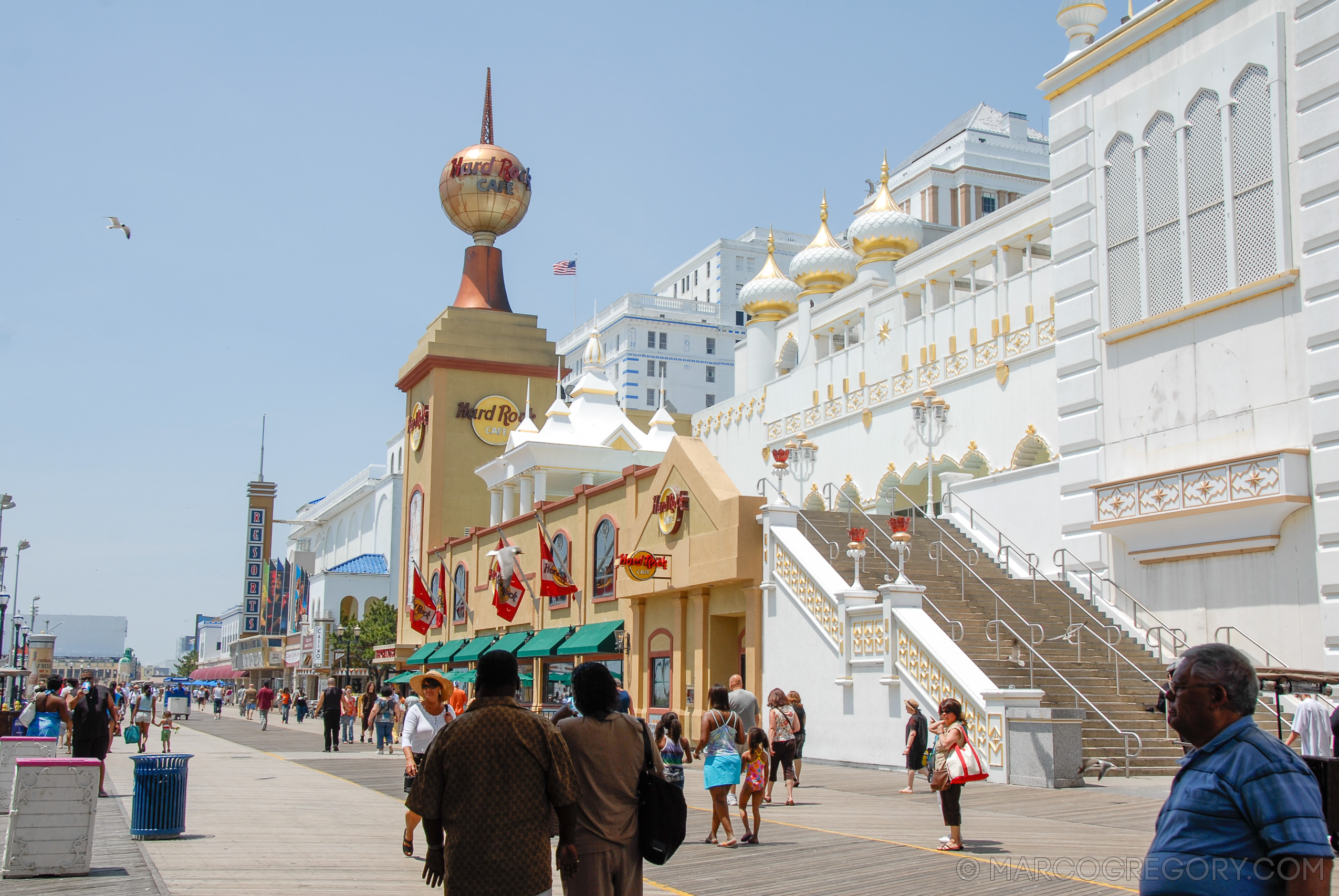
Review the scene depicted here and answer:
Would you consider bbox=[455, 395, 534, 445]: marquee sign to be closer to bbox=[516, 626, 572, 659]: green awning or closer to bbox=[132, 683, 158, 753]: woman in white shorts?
bbox=[132, 683, 158, 753]: woman in white shorts

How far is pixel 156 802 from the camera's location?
11.9 metres

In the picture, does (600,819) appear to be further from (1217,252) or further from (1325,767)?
(1217,252)

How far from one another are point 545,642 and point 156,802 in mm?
Answer: 22281

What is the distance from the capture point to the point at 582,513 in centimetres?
3362

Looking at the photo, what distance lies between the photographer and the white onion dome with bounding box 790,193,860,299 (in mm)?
44969

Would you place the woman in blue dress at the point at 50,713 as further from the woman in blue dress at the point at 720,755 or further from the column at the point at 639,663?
the column at the point at 639,663

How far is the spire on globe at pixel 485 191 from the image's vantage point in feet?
177

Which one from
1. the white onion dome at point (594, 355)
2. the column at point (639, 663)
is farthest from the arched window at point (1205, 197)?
the white onion dome at point (594, 355)

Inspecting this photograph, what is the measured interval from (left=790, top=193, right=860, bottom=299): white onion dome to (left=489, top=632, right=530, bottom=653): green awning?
1639 cm

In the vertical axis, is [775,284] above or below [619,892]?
above

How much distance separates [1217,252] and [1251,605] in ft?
19.2

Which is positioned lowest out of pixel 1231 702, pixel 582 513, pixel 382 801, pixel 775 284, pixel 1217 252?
pixel 382 801

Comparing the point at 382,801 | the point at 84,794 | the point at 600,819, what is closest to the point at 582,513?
the point at 382,801

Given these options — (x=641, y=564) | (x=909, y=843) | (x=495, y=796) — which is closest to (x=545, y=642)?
(x=641, y=564)
